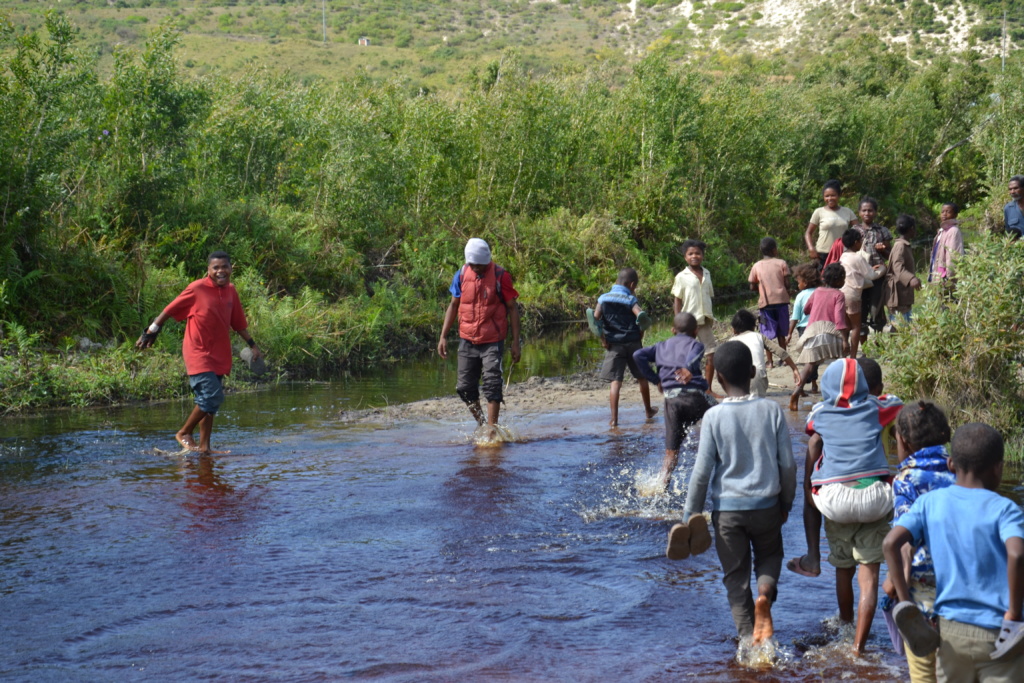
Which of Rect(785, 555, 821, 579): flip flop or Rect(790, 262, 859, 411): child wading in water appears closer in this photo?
Rect(785, 555, 821, 579): flip flop

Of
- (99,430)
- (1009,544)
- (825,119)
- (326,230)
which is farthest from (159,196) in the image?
(825,119)

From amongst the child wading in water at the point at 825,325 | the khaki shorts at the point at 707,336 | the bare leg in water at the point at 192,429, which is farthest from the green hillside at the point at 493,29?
the bare leg in water at the point at 192,429

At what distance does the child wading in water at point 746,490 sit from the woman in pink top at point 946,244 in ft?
22.6

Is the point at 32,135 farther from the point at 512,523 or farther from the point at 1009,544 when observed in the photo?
the point at 1009,544

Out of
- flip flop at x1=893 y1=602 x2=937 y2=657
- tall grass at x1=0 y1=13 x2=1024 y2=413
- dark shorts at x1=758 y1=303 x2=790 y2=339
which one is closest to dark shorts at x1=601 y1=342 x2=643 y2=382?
dark shorts at x1=758 y1=303 x2=790 y2=339

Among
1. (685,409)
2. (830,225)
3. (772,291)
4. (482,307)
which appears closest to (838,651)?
(685,409)

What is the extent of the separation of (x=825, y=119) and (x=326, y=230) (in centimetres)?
2366

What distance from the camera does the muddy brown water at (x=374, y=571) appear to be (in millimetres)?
5113

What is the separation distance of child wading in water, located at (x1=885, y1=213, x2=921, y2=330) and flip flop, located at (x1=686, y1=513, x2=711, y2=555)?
7738 millimetres

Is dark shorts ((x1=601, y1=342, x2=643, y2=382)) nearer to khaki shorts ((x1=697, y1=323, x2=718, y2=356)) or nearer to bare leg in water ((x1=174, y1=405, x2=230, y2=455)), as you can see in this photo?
khaki shorts ((x1=697, y1=323, x2=718, y2=356))

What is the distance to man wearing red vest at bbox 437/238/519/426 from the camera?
32.4 ft

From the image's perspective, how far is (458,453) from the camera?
9.86m

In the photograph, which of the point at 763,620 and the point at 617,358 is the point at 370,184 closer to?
the point at 617,358

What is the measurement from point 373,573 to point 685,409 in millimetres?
2551
